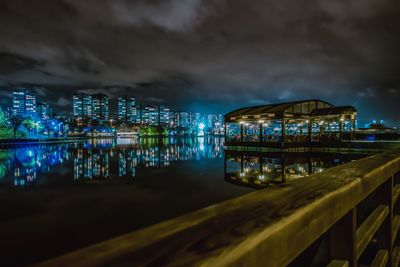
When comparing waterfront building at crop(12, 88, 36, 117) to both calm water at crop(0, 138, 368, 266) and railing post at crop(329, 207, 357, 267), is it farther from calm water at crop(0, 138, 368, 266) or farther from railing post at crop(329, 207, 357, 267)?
railing post at crop(329, 207, 357, 267)

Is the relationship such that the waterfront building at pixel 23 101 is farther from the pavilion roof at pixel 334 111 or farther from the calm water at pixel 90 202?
the calm water at pixel 90 202

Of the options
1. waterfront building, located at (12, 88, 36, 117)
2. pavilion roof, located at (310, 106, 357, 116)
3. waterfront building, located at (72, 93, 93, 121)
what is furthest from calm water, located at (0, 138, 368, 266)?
waterfront building, located at (72, 93, 93, 121)

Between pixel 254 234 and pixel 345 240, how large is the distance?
86 cm

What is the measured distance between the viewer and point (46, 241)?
4781 millimetres

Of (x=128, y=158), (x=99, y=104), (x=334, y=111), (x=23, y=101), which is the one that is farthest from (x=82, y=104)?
(x=334, y=111)

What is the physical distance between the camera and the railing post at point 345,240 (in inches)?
48.9

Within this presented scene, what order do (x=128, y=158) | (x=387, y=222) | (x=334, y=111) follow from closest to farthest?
(x=387, y=222)
(x=128, y=158)
(x=334, y=111)

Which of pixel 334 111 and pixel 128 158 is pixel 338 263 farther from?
pixel 334 111

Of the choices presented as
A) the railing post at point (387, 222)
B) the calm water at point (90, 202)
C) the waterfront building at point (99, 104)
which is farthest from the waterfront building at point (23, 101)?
the railing post at point (387, 222)

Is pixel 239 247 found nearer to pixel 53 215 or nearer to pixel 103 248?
pixel 103 248

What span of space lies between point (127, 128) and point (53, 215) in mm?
141940

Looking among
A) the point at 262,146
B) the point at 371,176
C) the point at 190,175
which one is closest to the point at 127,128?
the point at 262,146

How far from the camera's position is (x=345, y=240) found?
1275mm

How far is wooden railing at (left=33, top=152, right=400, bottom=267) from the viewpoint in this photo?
0.60 meters
